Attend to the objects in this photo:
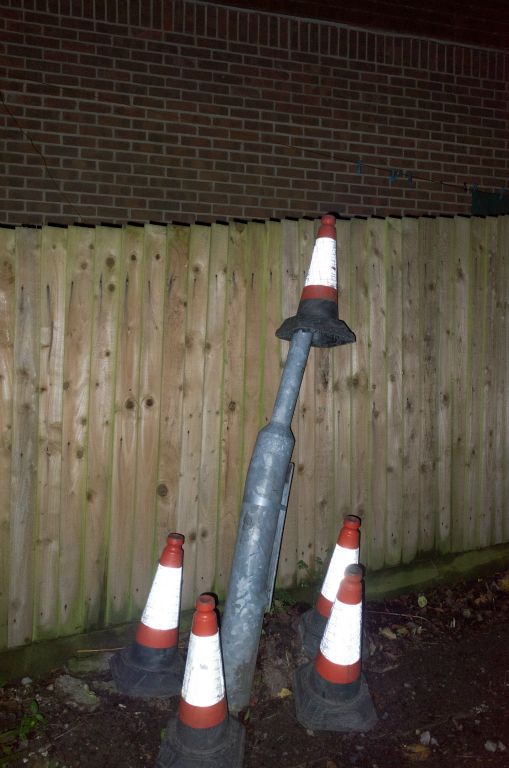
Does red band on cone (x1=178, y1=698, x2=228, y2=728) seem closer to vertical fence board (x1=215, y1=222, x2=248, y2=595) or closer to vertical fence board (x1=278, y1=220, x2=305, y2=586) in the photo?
vertical fence board (x1=215, y1=222, x2=248, y2=595)

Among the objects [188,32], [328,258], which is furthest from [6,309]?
[188,32]

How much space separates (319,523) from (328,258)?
1.67 m

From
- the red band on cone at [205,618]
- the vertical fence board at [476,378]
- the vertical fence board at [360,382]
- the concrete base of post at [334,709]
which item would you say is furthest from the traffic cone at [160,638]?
the vertical fence board at [476,378]

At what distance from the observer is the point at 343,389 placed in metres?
3.54

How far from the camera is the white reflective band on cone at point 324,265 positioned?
2891mm

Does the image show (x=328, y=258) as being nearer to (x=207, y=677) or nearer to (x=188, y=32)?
(x=207, y=677)

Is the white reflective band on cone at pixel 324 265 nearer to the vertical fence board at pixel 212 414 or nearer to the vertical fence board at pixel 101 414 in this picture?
the vertical fence board at pixel 212 414

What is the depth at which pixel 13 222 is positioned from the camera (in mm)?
4664

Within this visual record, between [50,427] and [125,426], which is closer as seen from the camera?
[50,427]

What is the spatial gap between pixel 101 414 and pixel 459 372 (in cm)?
245

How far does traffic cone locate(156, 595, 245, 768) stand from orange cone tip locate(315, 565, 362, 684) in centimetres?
53

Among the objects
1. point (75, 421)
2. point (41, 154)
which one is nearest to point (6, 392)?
point (75, 421)

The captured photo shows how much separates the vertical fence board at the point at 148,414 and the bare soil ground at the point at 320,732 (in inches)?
19.6

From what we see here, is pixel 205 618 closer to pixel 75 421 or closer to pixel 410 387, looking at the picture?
pixel 75 421
